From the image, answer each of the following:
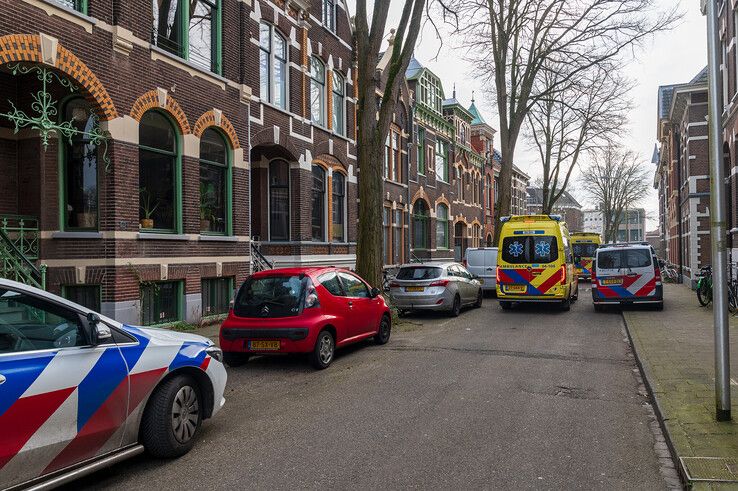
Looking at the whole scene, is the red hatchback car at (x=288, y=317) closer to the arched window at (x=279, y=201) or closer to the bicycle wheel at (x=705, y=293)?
the arched window at (x=279, y=201)

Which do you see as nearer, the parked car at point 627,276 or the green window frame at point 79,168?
the green window frame at point 79,168

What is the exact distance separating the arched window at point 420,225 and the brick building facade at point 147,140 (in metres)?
13.8

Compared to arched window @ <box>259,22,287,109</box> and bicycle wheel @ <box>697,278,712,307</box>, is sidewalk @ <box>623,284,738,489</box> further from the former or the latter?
arched window @ <box>259,22,287,109</box>

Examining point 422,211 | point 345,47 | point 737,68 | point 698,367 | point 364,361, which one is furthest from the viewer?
point 422,211

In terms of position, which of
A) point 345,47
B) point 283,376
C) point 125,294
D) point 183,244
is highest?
point 345,47

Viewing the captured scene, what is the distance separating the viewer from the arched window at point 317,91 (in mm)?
18750

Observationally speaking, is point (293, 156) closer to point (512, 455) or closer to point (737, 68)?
point (737, 68)

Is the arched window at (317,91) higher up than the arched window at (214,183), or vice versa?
the arched window at (317,91)

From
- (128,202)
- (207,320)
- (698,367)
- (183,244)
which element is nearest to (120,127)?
(128,202)

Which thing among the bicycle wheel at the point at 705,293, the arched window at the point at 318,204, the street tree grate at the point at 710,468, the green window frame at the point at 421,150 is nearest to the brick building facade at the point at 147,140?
the arched window at the point at 318,204

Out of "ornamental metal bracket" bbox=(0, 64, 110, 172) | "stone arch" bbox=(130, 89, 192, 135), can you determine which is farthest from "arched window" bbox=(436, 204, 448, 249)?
"ornamental metal bracket" bbox=(0, 64, 110, 172)

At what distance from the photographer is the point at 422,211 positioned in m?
31.9

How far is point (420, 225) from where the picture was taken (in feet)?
104

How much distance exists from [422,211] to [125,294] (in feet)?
73.8
